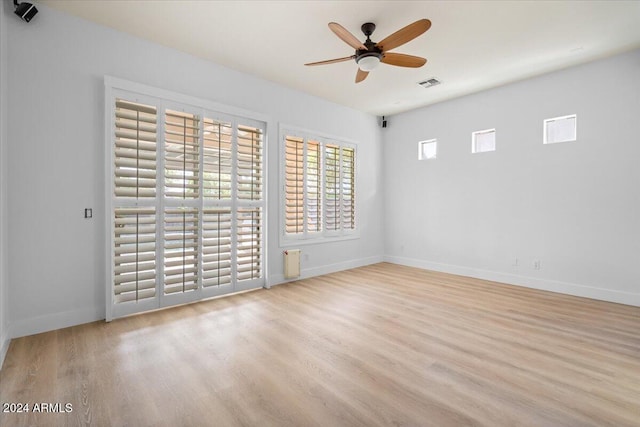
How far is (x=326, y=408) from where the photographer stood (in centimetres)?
182

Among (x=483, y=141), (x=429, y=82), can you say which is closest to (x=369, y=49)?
(x=429, y=82)

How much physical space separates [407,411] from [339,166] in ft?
14.2

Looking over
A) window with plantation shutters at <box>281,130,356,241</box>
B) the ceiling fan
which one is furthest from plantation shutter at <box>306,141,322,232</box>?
the ceiling fan

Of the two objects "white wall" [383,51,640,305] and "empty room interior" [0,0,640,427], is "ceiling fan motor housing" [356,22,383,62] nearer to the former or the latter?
"empty room interior" [0,0,640,427]

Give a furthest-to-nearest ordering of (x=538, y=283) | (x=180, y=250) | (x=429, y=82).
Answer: (x=429, y=82), (x=538, y=283), (x=180, y=250)

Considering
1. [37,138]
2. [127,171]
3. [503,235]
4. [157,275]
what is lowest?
[157,275]

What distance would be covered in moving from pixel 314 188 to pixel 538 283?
367cm

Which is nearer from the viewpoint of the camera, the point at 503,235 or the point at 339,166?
the point at 503,235

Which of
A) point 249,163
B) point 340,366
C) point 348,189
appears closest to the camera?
point 340,366

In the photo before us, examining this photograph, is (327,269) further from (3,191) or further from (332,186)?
(3,191)

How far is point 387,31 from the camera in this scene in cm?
328

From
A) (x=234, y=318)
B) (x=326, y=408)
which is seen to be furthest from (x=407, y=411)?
(x=234, y=318)

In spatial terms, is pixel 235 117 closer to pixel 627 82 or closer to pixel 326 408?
pixel 326 408

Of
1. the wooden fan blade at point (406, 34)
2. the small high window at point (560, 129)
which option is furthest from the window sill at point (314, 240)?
the small high window at point (560, 129)
